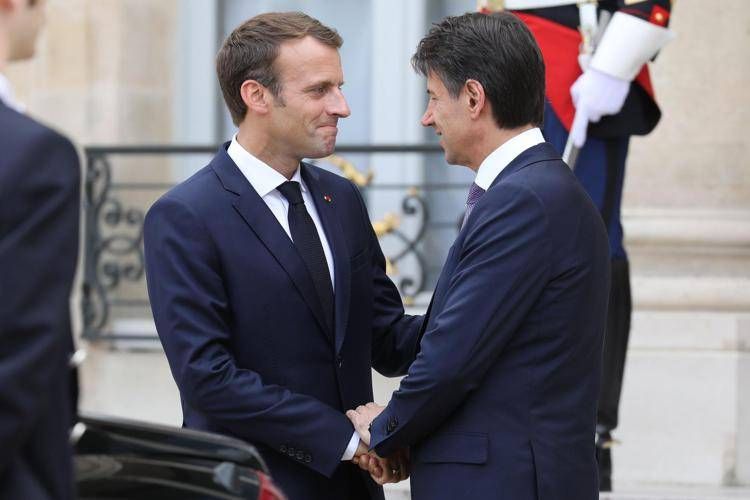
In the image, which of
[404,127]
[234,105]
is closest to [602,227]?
[234,105]

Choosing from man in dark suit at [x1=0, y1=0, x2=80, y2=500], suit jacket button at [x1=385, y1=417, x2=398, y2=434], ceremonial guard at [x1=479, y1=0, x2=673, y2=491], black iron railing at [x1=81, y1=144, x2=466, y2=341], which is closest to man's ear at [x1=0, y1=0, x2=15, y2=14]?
man in dark suit at [x1=0, y1=0, x2=80, y2=500]

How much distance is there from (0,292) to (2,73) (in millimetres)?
312

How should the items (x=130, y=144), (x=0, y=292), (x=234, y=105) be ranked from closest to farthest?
(x=0, y=292), (x=234, y=105), (x=130, y=144)

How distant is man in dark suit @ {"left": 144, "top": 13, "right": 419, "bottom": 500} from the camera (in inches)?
121

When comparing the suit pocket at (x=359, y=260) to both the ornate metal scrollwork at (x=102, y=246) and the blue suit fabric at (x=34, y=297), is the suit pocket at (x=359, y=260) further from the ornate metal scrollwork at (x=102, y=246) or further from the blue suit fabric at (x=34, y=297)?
the ornate metal scrollwork at (x=102, y=246)

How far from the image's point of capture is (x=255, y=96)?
330cm

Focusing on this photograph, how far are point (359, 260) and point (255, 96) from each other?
462mm

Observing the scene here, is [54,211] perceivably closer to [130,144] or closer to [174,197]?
[174,197]

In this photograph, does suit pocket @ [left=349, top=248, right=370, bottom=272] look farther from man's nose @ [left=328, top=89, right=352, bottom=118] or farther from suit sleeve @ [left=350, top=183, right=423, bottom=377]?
man's nose @ [left=328, top=89, right=352, bottom=118]

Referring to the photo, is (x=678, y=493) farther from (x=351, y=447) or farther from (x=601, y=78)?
(x=351, y=447)

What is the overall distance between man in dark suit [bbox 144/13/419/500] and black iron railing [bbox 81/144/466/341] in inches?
134

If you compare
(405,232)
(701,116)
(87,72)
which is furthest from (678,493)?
(87,72)

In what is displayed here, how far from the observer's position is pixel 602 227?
303 cm

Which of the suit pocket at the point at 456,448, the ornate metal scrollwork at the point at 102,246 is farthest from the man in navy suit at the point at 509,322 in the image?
the ornate metal scrollwork at the point at 102,246
